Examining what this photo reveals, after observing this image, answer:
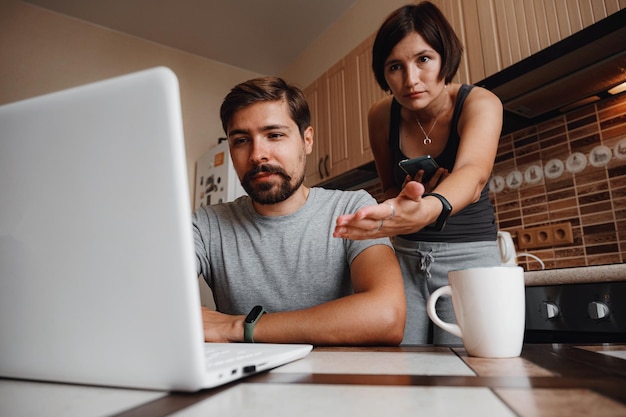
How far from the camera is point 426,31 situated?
112 cm

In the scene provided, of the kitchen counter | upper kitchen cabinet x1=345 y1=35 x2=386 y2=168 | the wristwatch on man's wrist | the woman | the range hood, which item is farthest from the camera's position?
upper kitchen cabinet x1=345 y1=35 x2=386 y2=168

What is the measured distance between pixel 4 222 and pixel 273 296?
734mm

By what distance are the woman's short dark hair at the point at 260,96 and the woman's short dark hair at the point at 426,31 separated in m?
0.29

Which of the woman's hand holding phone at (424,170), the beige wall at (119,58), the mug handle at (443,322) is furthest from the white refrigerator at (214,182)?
the mug handle at (443,322)

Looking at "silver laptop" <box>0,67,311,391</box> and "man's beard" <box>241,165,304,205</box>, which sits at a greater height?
"man's beard" <box>241,165,304,205</box>

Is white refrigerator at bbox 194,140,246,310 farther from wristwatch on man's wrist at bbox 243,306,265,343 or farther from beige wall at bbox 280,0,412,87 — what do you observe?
wristwatch on man's wrist at bbox 243,306,265,343

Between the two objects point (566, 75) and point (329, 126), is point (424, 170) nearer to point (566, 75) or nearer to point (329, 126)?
point (566, 75)

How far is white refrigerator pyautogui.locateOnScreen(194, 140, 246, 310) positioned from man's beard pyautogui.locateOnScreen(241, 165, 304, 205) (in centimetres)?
165

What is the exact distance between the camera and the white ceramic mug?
0.50m

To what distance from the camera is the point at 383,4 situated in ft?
7.91

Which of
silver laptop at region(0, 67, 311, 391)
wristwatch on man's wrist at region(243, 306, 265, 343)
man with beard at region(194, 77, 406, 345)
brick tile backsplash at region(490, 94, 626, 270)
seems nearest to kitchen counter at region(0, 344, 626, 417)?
silver laptop at region(0, 67, 311, 391)

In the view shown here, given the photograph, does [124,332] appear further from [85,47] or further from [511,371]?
[85,47]

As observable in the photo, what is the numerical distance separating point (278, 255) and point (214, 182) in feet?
6.48

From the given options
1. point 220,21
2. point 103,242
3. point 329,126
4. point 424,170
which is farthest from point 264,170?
point 220,21
